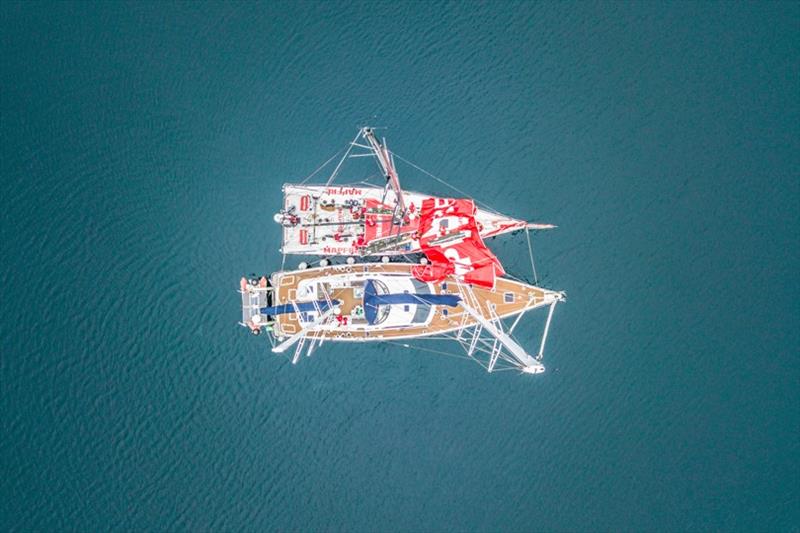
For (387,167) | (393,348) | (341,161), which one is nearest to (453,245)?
(387,167)

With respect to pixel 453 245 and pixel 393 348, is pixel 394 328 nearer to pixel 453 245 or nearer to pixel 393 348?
pixel 393 348

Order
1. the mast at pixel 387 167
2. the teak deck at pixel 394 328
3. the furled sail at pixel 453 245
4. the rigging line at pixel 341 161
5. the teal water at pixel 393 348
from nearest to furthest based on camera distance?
the mast at pixel 387 167, the furled sail at pixel 453 245, the teak deck at pixel 394 328, the rigging line at pixel 341 161, the teal water at pixel 393 348

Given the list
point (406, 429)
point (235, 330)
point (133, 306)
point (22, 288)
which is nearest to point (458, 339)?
point (406, 429)

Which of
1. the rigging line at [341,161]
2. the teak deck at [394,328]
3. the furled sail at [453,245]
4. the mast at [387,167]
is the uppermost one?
the rigging line at [341,161]

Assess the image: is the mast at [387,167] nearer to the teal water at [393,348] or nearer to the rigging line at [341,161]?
the rigging line at [341,161]


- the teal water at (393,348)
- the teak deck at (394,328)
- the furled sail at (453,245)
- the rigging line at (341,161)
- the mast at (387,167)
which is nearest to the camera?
the mast at (387,167)

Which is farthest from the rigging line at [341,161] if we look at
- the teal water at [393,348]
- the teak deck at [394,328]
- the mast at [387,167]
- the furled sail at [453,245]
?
the furled sail at [453,245]

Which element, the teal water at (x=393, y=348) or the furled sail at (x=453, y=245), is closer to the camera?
the furled sail at (x=453, y=245)

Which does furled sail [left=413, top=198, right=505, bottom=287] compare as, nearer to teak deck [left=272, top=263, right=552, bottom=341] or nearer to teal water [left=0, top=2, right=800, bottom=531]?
teak deck [left=272, top=263, right=552, bottom=341]

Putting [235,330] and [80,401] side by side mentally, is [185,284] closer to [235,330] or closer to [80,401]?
[235,330]
